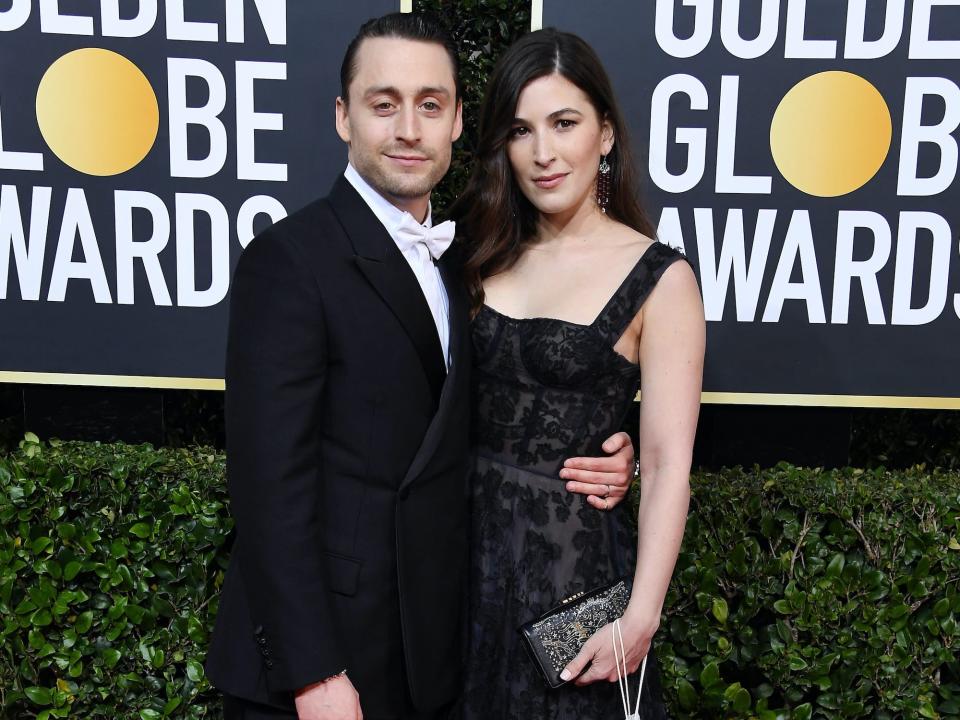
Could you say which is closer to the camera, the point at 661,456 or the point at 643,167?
the point at 661,456

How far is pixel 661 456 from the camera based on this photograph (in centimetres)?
189

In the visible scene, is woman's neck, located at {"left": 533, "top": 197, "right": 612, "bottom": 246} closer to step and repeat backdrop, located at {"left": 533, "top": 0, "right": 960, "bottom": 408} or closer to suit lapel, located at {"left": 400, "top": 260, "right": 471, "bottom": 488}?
suit lapel, located at {"left": 400, "top": 260, "right": 471, "bottom": 488}

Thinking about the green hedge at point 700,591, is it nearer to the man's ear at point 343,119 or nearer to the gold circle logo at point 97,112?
the gold circle logo at point 97,112

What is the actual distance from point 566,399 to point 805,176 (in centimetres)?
166

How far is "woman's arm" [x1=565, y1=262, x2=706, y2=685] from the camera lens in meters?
1.86

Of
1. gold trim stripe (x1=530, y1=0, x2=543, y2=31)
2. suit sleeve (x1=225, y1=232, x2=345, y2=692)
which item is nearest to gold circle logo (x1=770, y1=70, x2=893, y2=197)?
gold trim stripe (x1=530, y1=0, x2=543, y2=31)

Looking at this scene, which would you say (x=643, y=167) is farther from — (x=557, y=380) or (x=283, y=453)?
(x=283, y=453)

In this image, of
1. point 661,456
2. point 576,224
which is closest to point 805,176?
point 576,224

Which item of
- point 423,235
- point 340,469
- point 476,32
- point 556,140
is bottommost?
point 340,469

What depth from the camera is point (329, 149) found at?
3113 millimetres

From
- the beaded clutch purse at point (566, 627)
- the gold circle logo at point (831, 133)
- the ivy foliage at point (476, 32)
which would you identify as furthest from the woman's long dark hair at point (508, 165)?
the gold circle logo at point (831, 133)

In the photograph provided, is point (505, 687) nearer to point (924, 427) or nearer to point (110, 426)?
point (110, 426)

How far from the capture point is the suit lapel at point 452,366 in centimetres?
172

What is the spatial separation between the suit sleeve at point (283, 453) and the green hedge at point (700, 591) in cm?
126
